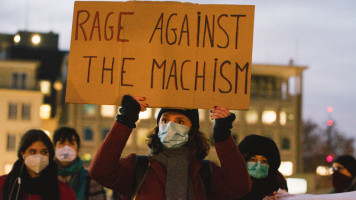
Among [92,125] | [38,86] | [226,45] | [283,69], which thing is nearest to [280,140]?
[283,69]

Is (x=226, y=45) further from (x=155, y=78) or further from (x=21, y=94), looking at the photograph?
(x=21, y=94)

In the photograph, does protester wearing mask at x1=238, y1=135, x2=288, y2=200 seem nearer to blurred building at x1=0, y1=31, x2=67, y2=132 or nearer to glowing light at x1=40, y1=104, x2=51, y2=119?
blurred building at x1=0, y1=31, x2=67, y2=132

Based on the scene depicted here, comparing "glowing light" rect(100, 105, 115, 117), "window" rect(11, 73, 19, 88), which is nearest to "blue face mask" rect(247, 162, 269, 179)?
"window" rect(11, 73, 19, 88)

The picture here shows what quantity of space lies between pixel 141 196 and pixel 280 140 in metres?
54.9

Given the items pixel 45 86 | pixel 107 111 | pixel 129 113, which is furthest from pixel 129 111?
pixel 107 111

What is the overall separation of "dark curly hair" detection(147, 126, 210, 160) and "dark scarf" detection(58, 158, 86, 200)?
2.75 m

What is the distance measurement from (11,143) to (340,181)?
43713mm

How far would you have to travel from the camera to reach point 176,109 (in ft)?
15.3

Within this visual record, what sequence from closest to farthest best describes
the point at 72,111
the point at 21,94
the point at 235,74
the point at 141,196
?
the point at 141,196 < the point at 235,74 < the point at 21,94 < the point at 72,111

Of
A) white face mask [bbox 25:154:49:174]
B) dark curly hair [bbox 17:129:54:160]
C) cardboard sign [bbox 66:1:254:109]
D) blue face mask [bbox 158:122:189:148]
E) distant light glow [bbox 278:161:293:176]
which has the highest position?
cardboard sign [bbox 66:1:254:109]

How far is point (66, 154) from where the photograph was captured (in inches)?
276

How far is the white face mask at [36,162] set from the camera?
5711 millimetres

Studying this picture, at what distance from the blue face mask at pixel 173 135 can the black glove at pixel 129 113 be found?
0.27m

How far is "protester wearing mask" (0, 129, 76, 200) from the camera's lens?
5559mm
